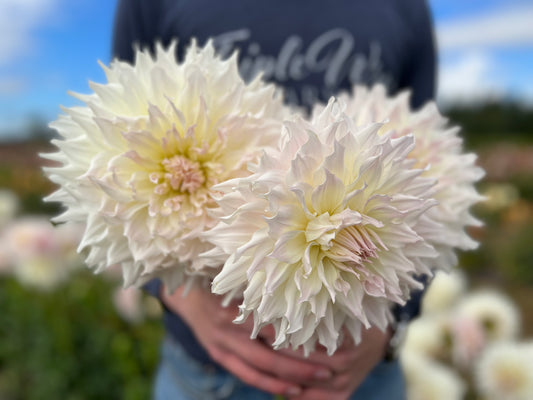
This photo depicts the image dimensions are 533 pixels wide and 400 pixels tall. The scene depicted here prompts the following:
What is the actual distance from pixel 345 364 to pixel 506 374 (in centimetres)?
126

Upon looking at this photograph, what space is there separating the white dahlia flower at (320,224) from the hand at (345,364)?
254mm

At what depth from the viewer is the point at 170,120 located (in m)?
0.69

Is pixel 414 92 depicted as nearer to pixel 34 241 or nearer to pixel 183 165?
pixel 183 165

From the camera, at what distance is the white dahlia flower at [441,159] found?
0.74 meters

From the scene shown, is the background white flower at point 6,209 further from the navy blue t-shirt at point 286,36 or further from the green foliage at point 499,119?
the green foliage at point 499,119

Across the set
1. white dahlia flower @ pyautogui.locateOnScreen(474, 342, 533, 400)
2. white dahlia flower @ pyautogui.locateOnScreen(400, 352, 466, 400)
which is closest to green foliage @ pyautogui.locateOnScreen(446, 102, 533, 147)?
white dahlia flower @ pyautogui.locateOnScreen(474, 342, 533, 400)

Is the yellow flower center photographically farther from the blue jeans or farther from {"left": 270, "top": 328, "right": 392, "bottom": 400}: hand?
the blue jeans

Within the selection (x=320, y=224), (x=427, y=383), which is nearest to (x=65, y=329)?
(x=427, y=383)

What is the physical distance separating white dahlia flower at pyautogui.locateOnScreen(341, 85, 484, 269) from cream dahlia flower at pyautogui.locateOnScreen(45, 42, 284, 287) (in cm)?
20

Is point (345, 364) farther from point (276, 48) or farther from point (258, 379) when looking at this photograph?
point (276, 48)

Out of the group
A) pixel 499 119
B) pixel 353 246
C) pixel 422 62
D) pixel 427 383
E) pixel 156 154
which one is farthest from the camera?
pixel 499 119

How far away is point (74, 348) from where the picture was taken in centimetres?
271

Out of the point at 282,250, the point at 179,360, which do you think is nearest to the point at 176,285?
the point at 282,250

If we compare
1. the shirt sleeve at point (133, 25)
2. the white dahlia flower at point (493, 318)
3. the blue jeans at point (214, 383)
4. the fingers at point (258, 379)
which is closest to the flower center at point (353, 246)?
the fingers at point (258, 379)
